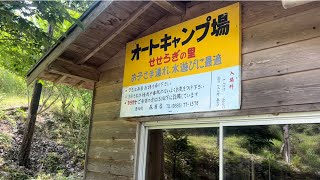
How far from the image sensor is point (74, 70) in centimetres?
404

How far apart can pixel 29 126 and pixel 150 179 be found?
7121 mm

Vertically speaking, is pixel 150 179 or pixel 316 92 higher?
pixel 316 92

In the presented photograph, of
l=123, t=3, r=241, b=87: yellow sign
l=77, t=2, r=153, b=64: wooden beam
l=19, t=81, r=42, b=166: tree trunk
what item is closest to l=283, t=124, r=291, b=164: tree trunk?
l=123, t=3, r=241, b=87: yellow sign

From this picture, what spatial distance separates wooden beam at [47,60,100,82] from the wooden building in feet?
0.05

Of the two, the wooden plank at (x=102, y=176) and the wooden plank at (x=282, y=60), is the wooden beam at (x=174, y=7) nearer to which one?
the wooden plank at (x=282, y=60)

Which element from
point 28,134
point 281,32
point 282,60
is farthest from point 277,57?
point 28,134

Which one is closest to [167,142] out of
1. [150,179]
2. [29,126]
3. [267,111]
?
[150,179]

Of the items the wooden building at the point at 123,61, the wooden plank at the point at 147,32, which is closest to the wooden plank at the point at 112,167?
the wooden building at the point at 123,61

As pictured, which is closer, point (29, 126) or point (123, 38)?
point (123, 38)

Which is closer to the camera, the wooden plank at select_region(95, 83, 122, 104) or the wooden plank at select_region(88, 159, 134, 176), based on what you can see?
the wooden plank at select_region(88, 159, 134, 176)

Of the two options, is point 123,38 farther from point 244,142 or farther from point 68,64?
point 244,142

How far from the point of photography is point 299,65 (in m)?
2.24

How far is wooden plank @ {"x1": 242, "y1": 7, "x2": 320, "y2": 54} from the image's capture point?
2.23m

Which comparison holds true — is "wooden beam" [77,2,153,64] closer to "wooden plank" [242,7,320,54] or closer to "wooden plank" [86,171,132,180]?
"wooden plank" [242,7,320,54]
